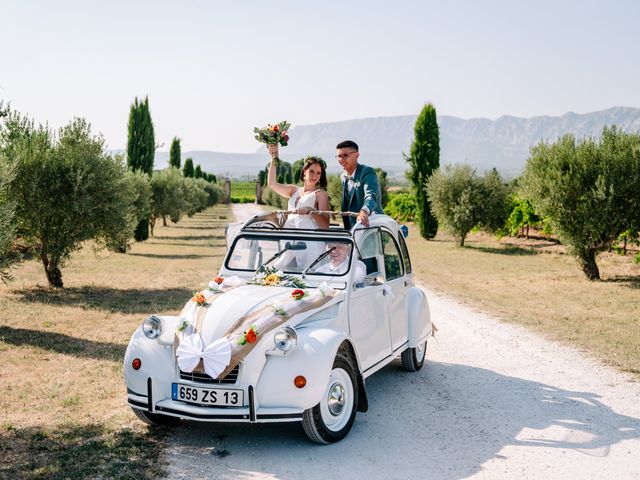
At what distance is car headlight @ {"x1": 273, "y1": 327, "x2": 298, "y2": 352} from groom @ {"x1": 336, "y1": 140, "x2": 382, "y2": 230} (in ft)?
8.60

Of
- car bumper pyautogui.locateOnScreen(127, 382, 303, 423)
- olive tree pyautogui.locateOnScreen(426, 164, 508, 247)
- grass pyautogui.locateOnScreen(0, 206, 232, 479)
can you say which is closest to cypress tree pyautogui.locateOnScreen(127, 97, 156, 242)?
grass pyautogui.locateOnScreen(0, 206, 232, 479)

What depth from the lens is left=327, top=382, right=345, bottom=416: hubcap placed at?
18.9ft

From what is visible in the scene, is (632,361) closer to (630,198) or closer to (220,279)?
(220,279)

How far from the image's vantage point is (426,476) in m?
5.12

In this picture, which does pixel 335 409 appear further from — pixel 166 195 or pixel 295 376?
pixel 166 195

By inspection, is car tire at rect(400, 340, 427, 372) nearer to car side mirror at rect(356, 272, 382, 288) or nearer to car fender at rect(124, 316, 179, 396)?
car side mirror at rect(356, 272, 382, 288)

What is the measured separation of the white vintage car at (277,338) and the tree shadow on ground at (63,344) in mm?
3495

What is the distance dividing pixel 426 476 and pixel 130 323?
26.5ft

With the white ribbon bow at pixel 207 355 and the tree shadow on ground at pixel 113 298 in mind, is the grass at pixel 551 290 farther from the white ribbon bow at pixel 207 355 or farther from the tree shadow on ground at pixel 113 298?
the tree shadow on ground at pixel 113 298

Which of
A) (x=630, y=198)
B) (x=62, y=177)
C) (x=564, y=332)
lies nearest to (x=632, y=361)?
(x=564, y=332)

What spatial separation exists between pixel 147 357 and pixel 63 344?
5.27 m

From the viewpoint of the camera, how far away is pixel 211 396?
538cm

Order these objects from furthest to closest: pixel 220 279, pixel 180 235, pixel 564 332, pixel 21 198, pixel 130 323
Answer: pixel 180 235, pixel 21 198, pixel 130 323, pixel 564 332, pixel 220 279

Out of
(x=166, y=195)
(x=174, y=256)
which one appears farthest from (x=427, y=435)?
(x=166, y=195)
